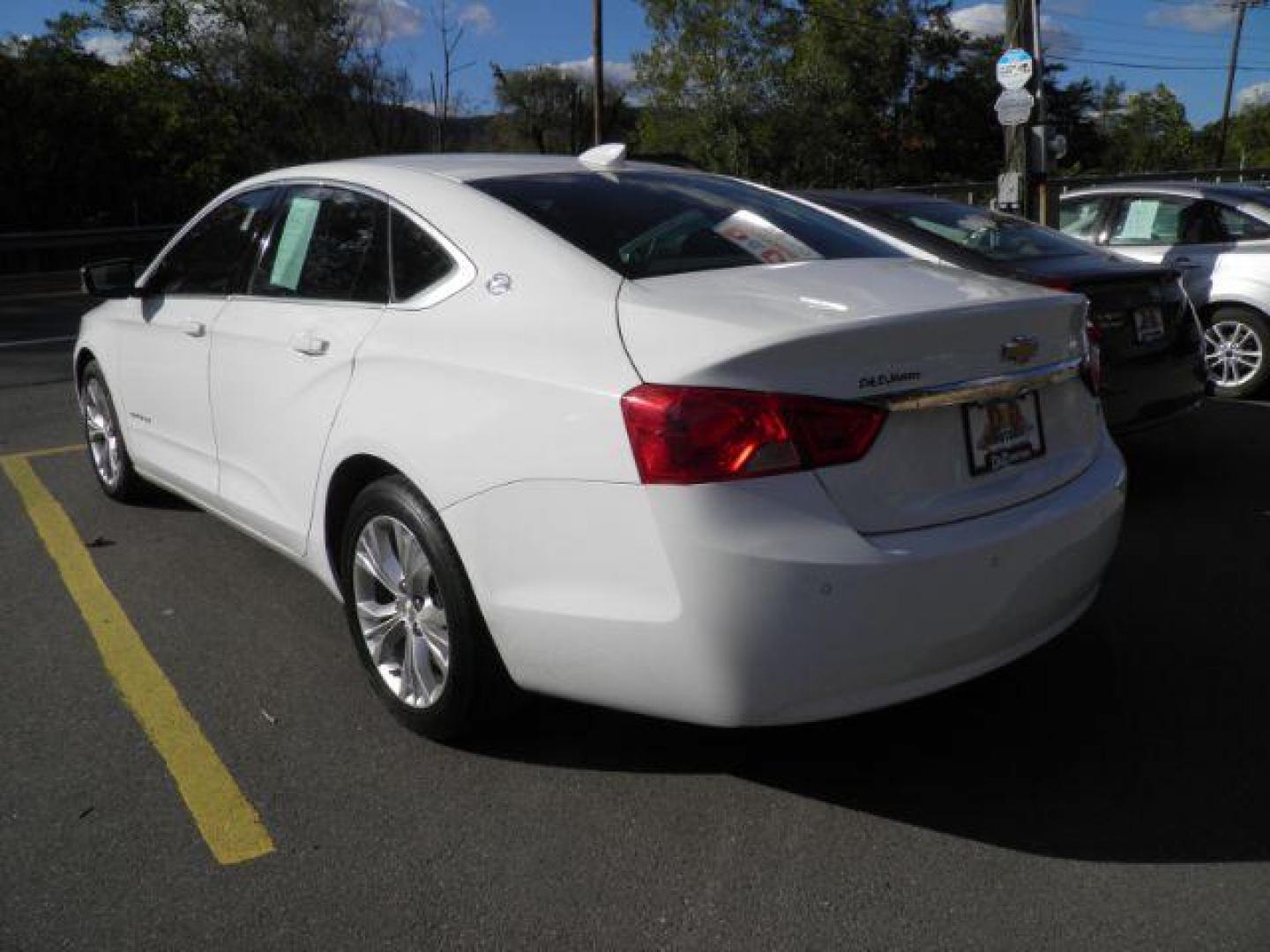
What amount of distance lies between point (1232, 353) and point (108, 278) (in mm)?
6944

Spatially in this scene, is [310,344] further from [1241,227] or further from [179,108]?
[179,108]

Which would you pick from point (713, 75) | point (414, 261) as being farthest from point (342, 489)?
point (713, 75)

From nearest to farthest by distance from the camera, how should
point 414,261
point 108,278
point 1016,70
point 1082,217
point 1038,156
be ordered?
point 414,261
point 108,278
point 1082,217
point 1016,70
point 1038,156

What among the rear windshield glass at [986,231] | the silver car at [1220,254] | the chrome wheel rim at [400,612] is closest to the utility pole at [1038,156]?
the silver car at [1220,254]

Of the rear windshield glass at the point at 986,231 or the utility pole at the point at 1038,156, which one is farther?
the utility pole at the point at 1038,156

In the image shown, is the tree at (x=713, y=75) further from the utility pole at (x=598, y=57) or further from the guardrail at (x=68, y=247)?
the guardrail at (x=68, y=247)

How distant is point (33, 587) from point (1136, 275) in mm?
5088

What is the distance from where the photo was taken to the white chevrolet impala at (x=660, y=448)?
2350mm

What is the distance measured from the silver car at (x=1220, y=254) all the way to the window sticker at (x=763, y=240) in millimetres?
5543

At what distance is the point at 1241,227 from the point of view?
7836mm

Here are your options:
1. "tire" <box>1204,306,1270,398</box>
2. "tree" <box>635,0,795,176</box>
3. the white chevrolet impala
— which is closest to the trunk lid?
the white chevrolet impala

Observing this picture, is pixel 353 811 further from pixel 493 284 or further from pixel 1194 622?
pixel 1194 622

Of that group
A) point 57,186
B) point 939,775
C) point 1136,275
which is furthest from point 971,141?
point 939,775

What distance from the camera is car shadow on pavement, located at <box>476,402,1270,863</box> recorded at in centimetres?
267
